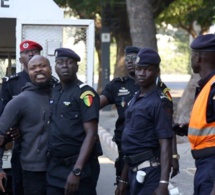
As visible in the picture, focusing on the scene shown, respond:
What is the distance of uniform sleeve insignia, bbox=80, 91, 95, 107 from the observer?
18.6 feet

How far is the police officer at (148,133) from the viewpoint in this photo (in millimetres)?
5176

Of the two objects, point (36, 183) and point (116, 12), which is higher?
point (116, 12)

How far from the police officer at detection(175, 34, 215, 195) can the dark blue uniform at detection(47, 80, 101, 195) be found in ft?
3.92

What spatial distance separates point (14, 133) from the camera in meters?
6.19

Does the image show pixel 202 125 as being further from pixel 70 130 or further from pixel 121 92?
pixel 121 92

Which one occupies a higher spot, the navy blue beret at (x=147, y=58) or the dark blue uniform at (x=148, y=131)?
the navy blue beret at (x=147, y=58)

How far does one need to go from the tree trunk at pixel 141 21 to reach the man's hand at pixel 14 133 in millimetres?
8770

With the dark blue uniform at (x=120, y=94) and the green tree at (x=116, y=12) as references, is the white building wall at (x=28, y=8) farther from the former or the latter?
the green tree at (x=116, y=12)

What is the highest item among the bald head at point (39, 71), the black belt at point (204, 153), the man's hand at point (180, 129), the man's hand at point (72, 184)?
the bald head at point (39, 71)

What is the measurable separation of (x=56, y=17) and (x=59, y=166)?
2881 mm

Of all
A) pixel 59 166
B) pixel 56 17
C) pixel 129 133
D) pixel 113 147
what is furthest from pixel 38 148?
pixel 113 147

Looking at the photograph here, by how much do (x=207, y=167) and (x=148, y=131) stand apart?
773 mm

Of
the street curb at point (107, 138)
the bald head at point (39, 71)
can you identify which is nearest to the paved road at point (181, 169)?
the street curb at point (107, 138)

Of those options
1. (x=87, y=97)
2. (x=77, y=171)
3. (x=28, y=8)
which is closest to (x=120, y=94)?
(x=87, y=97)
